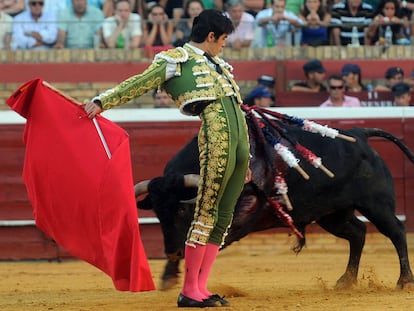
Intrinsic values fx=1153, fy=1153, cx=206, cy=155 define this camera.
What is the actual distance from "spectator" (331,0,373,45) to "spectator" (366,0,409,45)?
3.1 inches

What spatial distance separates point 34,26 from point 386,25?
10.3 feet

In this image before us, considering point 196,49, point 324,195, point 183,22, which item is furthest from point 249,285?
point 183,22

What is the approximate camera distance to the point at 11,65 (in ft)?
33.4

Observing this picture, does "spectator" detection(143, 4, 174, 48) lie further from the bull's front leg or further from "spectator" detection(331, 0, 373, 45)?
the bull's front leg

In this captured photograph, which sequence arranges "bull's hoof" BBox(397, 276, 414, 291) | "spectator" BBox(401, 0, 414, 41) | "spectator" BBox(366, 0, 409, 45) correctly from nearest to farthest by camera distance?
"bull's hoof" BBox(397, 276, 414, 291) → "spectator" BBox(366, 0, 409, 45) → "spectator" BBox(401, 0, 414, 41)

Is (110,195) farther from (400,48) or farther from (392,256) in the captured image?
(400,48)

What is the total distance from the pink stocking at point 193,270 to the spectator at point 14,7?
5169 millimetres

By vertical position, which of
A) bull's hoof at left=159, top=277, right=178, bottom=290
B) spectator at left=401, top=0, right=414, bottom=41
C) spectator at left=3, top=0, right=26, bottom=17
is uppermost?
spectator at left=3, top=0, right=26, bottom=17

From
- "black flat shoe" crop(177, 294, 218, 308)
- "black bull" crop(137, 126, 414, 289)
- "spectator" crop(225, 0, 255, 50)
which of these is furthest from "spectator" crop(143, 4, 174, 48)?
"black flat shoe" crop(177, 294, 218, 308)

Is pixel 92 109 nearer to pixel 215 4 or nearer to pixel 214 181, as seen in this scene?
pixel 214 181

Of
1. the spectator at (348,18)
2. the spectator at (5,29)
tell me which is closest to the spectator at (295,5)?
the spectator at (348,18)

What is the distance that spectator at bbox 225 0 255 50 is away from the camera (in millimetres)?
10180

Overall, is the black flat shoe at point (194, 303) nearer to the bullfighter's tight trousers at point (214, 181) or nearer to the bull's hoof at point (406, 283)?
the bullfighter's tight trousers at point (214, 181)

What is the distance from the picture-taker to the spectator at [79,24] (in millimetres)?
10086
